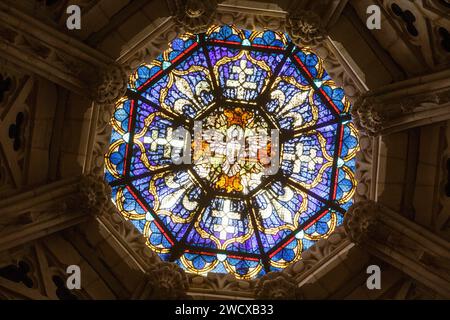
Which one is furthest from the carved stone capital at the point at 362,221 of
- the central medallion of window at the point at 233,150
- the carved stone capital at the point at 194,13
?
the carved stone capital at the point at 194,13

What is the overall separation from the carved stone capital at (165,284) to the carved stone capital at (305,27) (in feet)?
15.6

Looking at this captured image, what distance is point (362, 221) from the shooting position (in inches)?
755

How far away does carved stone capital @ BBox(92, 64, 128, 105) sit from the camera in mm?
18672

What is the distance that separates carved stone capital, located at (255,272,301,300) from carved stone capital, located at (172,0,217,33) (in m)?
4.71

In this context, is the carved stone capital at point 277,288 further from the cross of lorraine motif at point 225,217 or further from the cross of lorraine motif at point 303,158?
the cross of lorraine motif at point 303,158

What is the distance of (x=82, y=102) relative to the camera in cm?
1902

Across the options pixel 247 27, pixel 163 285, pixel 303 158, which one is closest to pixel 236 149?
pixel 303 158

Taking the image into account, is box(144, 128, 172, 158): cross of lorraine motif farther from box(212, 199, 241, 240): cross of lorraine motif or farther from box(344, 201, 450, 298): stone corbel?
box(344, 201, 450, 298): stone corbel

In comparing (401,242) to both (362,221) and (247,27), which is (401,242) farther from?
(247,27)

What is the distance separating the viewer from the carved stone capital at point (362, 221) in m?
19.1

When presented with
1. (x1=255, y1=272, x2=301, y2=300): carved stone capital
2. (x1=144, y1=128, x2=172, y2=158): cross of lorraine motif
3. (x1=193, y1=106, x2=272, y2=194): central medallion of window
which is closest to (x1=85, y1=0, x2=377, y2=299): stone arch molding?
(x1=255, y1=272, x2=301, y2=300): carved stone capital

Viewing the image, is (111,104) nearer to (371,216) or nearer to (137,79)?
(137,79)

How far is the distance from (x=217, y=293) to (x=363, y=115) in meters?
4.18

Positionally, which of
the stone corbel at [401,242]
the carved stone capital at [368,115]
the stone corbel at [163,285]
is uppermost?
the carved stone capital at [368,115]
